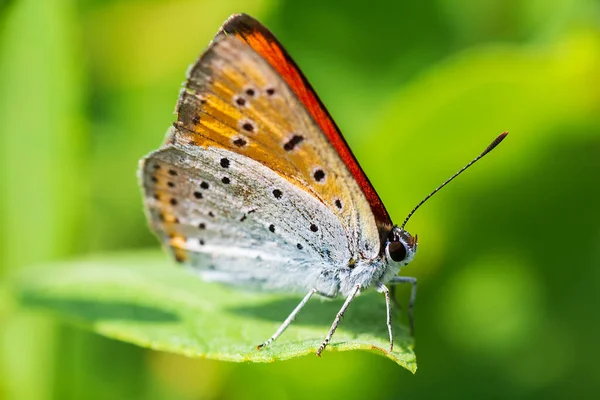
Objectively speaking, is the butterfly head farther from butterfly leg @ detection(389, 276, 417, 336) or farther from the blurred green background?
the blurred green background

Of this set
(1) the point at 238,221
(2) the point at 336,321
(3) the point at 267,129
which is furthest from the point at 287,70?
(2) the point at 336,321

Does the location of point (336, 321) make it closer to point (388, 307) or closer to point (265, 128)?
point (388, 307)

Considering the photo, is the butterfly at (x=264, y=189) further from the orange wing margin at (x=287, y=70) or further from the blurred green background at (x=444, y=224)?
the blurred green background at (x=444, y=224)

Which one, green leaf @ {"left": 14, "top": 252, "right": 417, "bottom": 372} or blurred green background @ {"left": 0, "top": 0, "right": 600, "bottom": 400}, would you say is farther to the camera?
blurred green background @ {"left": 0, "top": 0, "right": 600, "bottom": 400}

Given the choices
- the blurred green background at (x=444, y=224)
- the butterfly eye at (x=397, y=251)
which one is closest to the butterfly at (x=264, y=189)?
the butterfly eye at (x=397, y=251)

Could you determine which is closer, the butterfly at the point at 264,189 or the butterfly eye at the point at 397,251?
the butterfly at the point at 264,189

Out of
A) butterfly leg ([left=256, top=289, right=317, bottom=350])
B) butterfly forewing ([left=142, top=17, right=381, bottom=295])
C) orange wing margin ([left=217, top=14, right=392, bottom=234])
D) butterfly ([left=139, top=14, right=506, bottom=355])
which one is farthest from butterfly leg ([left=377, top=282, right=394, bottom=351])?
orange wing margin ([left=217, top=14, right=392, bottom=234])
